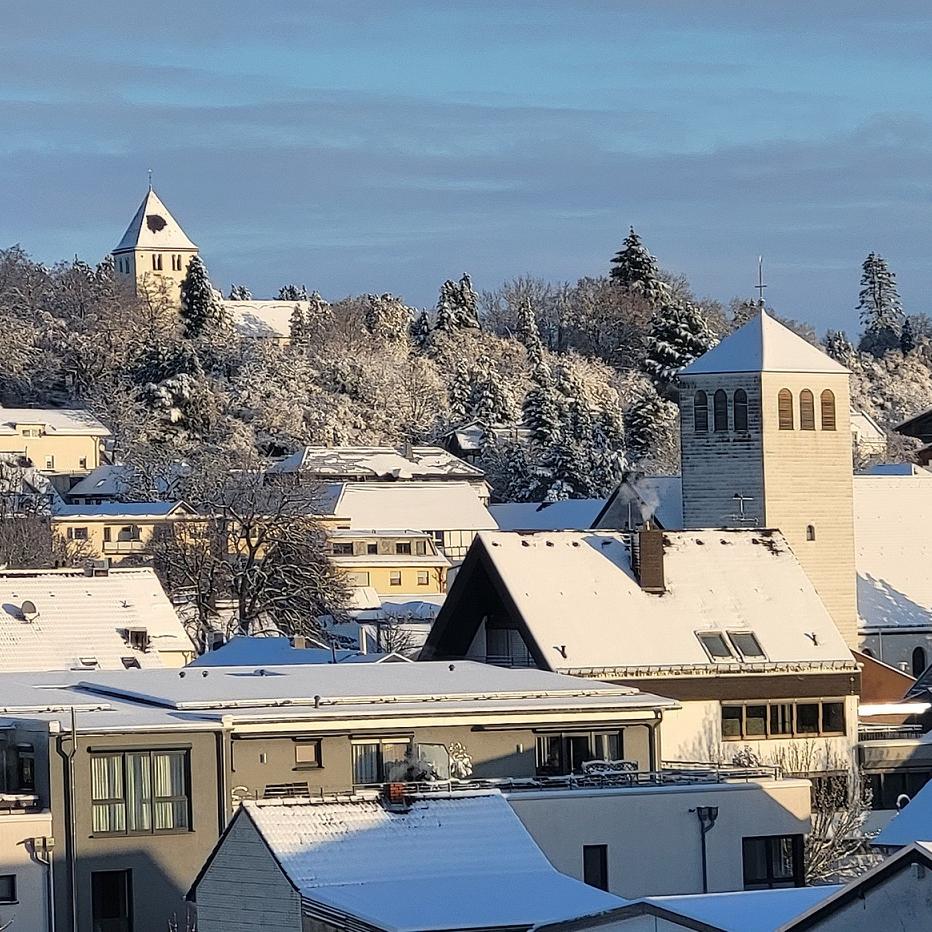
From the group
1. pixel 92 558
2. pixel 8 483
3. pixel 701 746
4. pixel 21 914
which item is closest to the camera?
pixel 21 914

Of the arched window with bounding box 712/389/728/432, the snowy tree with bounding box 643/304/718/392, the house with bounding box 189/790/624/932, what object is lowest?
the house with bounding box 189/790/624/932

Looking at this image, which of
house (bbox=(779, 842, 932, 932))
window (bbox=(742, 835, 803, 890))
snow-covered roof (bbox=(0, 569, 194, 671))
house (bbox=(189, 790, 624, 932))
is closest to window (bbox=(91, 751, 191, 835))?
house (bbox=(189, 790, 624, 932))

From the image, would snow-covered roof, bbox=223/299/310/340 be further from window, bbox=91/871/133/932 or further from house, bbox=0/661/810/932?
window, bbox=91/871/133/932

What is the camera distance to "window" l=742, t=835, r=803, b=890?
30.9m

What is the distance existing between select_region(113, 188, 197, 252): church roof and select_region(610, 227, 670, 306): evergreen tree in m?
32.4

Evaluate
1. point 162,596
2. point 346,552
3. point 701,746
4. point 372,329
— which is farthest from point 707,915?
point 372,329

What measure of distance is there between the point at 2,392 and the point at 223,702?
101071 millimetres

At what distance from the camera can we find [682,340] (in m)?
116

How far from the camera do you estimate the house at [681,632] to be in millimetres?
41188

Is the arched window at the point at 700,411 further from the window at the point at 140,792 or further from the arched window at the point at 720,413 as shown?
the window at the point at 140,792

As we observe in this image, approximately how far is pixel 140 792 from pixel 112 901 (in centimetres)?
131

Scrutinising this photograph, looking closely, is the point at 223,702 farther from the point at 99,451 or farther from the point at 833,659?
the point at 99,451

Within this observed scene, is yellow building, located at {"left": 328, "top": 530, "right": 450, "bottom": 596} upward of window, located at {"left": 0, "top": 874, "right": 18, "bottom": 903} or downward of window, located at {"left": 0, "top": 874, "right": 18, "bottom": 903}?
upward

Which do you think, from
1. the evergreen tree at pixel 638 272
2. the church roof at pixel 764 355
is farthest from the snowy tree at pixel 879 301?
the church roof at pixel 764 355
